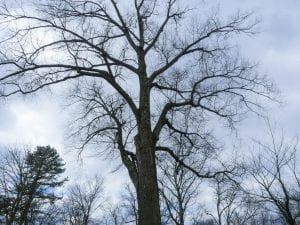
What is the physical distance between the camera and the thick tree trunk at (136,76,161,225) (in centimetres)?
810

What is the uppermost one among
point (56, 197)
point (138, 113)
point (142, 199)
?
point (56, 197)

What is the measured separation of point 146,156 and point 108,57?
10.4 ft

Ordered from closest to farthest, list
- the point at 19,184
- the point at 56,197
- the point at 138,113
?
the point at 138,113 → the point at 19,184 → the point at 56,197

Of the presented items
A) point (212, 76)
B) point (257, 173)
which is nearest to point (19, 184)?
point (257, 173)

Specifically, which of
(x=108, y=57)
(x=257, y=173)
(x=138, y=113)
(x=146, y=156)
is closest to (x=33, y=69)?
(x=108, y=57)

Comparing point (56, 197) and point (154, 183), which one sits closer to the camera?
point (154, 183)

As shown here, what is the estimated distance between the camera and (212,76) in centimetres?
1087

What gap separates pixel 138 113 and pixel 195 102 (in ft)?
6.55

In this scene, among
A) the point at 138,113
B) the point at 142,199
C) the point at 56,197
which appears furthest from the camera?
the point at 56,197

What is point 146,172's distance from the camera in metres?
8.61

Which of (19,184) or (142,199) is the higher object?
(19,184)

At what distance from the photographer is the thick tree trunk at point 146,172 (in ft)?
26.6

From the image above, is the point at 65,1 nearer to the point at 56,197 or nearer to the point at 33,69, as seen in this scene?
the point at 33,69

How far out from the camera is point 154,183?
28.0ft
